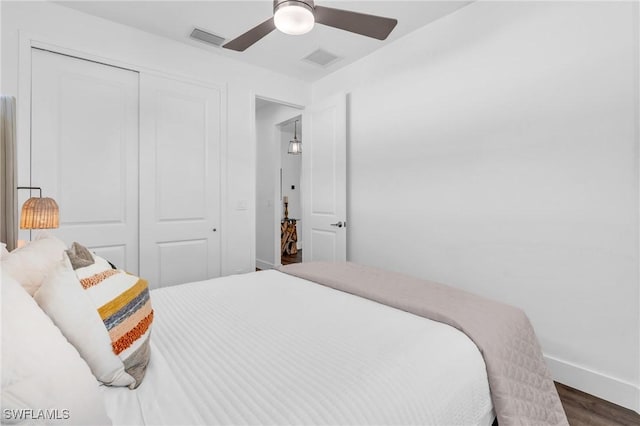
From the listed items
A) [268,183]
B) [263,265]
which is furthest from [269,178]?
[263,265]

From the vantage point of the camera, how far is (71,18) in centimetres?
252

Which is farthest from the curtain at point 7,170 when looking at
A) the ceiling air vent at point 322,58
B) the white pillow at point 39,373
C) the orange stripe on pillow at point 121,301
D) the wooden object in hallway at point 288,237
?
the wooden object in hallway at point 288,237

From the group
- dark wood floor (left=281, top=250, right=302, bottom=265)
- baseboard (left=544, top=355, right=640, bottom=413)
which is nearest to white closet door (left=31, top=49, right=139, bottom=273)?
dark wood floor (left=281, top=250, right=302, bottom=265)

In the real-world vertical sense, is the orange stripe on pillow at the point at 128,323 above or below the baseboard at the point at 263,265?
above

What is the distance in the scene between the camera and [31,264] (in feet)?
3.05

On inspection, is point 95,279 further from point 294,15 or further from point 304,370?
point 294,15

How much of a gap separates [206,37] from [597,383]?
382 centimetres

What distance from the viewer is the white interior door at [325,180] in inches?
132

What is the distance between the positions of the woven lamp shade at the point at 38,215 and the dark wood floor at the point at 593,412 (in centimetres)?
301

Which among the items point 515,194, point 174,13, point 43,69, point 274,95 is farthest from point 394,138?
point 43,69

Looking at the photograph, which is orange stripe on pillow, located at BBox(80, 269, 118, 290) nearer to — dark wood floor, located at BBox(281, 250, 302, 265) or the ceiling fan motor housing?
the ceiling fan motor housing

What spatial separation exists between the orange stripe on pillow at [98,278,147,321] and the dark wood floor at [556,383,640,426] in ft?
6.86

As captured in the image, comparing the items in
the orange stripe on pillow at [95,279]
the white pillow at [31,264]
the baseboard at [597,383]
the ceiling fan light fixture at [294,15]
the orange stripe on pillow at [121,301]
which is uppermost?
the ceiling fan light fixture at [294,15]

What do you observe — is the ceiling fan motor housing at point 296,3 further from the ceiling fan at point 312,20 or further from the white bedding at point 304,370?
the white bedding at point 304,370
